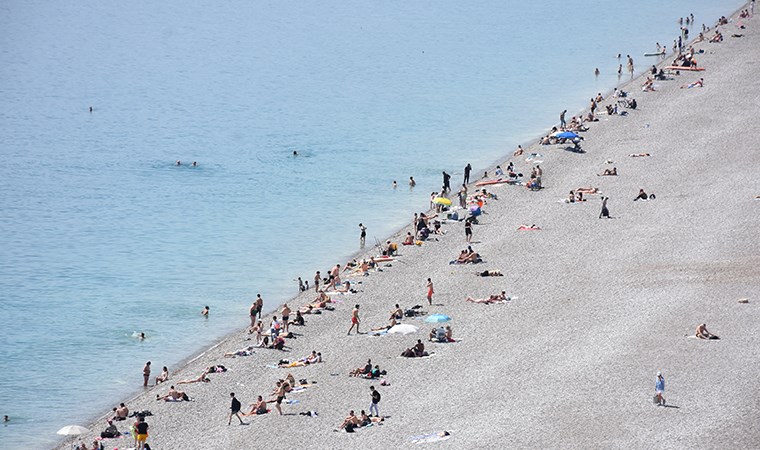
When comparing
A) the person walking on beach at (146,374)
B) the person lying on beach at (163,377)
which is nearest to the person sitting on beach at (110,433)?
the person lying on beach at (163,377)

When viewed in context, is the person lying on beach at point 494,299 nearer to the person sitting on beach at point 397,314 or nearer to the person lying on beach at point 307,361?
the person sitting on beach at point 397,314

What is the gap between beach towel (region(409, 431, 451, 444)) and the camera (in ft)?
101

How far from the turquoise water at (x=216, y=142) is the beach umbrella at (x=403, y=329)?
25.7 ft

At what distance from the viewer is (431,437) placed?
3084cm

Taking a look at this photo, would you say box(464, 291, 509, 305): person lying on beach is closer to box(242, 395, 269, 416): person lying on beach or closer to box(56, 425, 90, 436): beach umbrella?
box(242, 395, 269, 416): person lying on beach

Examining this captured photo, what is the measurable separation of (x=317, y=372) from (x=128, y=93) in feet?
190

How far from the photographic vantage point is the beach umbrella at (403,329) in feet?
127

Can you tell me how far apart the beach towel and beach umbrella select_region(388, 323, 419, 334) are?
7.85m

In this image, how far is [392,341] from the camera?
38562mm

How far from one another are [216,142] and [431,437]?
1820 inches

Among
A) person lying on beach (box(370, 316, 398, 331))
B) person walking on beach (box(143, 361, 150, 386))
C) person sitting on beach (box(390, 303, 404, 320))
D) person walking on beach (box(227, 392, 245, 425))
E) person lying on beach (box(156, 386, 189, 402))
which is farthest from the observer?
person sitting on beach (box(390, 303, 404, 320))

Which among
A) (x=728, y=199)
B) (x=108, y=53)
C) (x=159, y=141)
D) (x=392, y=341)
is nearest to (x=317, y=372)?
(x=392, y=341)

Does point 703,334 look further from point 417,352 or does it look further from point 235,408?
point 235,408

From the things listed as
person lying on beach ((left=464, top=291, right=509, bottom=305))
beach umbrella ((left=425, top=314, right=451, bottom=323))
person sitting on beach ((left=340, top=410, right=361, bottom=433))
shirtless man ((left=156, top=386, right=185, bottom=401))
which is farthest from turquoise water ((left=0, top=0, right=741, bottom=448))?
person sitting on beach ((left=340, top=410, right=361, bottom=433))
